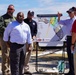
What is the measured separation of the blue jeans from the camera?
8219 millimetres

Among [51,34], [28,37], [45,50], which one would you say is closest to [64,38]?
[51,34]

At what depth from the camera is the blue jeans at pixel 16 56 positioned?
8.22 m

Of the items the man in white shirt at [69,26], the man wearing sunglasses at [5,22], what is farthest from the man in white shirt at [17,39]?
the man in white shirt at [69,26]

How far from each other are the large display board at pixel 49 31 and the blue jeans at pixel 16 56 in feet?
5.81

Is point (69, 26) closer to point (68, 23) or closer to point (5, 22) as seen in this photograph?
point (68, 23)

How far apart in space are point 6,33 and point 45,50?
39.1 feet

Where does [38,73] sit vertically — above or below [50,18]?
below

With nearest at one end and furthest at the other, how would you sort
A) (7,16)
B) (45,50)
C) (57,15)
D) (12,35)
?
(12,35) < (7,16) < (57,15) < (45,50)

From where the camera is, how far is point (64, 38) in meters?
10.2

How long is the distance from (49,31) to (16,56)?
7.12 feet

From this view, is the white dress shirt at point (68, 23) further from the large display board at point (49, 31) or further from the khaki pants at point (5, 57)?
the khaki pants at point (5, 57)

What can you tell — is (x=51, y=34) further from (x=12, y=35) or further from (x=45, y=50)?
(x=45, y=50)

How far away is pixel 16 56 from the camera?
822 centimetres

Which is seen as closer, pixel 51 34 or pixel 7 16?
pixel 7 16
